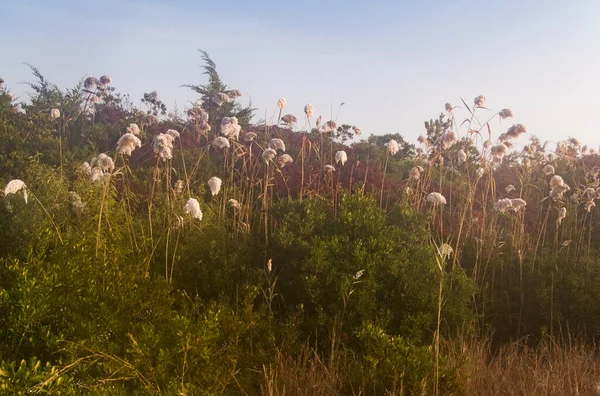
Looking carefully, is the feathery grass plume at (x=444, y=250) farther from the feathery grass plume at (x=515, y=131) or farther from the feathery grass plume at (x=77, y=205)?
the feathery grass plume at (x=77, y=205)

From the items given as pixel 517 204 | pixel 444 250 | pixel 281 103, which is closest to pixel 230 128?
pixel 281 103

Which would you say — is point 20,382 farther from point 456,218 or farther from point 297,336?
point 456,218

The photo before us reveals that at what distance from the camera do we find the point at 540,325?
5.05 meters

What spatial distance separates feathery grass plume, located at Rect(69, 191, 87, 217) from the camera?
4.56 metres

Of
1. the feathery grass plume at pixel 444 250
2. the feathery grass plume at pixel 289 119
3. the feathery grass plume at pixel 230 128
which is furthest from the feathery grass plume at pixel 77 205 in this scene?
the feathery grass plume at pixel 289 119

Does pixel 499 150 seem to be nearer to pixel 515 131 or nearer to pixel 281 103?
pixel 515 131

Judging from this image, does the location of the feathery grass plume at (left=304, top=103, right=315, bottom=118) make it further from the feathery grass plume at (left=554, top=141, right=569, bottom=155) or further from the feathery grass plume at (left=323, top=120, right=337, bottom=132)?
the feathery grass plume at (left=554, top=141, right=569, bottom=155)

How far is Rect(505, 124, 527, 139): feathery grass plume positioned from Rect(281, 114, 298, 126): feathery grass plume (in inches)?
118

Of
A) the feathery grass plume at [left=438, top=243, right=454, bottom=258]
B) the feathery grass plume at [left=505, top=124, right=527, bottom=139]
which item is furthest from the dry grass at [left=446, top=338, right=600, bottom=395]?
the feathery grass plume at [left=505, top=124, right=527, bottom=139]

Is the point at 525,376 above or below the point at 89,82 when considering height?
below

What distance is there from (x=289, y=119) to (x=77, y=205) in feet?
13.3

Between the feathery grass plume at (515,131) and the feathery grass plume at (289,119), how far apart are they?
299 centimetres

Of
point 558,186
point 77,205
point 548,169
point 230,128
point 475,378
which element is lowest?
point 475,378

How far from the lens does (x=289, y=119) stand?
26.6 ft
